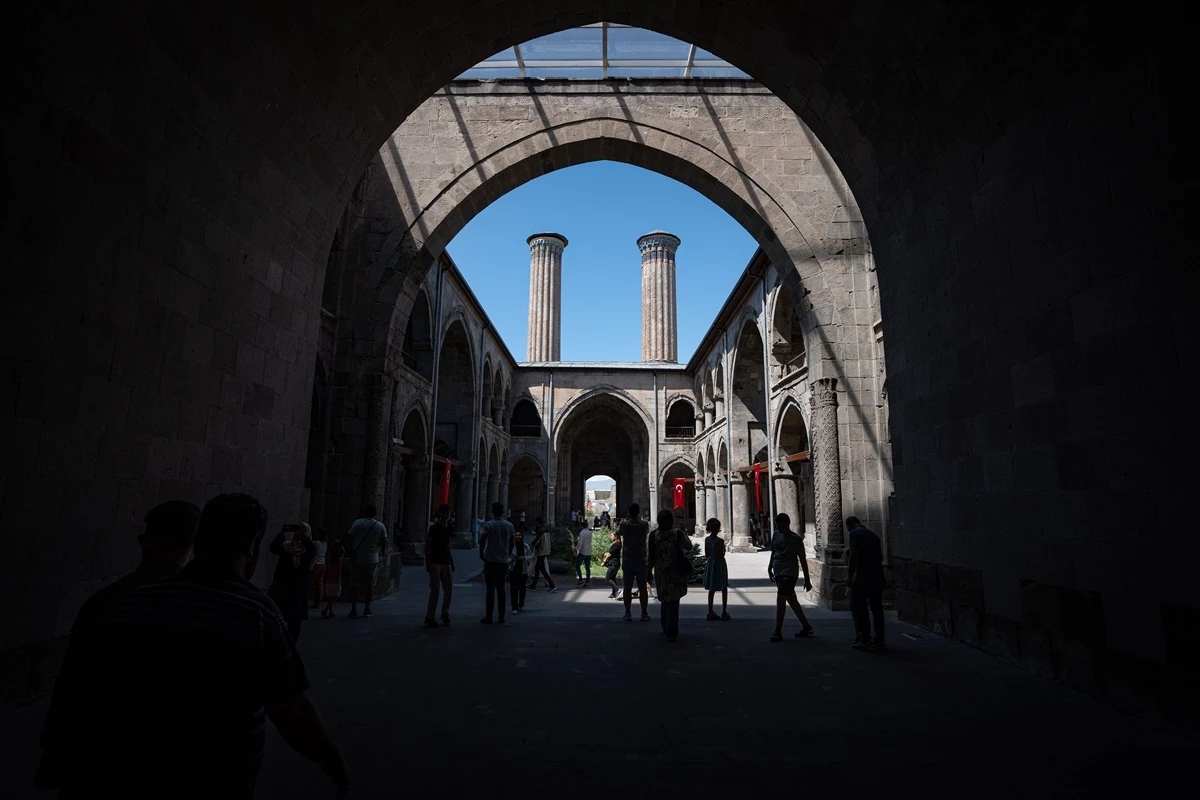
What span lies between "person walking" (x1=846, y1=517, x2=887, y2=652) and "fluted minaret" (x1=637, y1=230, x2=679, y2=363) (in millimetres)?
29877

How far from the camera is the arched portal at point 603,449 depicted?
102ft

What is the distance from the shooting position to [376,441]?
30.2 feet

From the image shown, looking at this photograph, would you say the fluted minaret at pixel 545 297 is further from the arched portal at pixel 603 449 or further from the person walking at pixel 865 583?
the person walking at pixel 865 583

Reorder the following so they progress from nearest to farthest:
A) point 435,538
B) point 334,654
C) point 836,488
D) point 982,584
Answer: point 982,584, point 334,654, point 435,538, point 836,488

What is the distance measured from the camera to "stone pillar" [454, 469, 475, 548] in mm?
20625

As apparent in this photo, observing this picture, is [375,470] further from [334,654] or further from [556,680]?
[556,680]

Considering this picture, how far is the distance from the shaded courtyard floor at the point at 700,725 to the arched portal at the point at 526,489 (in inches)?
1032

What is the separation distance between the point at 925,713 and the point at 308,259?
624 cm

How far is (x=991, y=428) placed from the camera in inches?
182

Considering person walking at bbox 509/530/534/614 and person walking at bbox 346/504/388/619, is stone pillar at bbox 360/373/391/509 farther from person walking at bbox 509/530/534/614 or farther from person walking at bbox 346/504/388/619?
person walking at bbox 509/530/534/614

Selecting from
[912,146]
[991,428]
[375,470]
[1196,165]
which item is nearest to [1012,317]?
[991,428]

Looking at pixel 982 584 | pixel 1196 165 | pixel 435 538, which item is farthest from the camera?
pixel 435 538

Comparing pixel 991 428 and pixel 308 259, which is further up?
pixel 308 259

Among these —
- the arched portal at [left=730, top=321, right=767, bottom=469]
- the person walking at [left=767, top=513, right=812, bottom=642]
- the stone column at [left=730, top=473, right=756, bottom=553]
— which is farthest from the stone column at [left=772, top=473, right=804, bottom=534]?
the person walking at [left=767, top=513, right=812, bottom=642]
